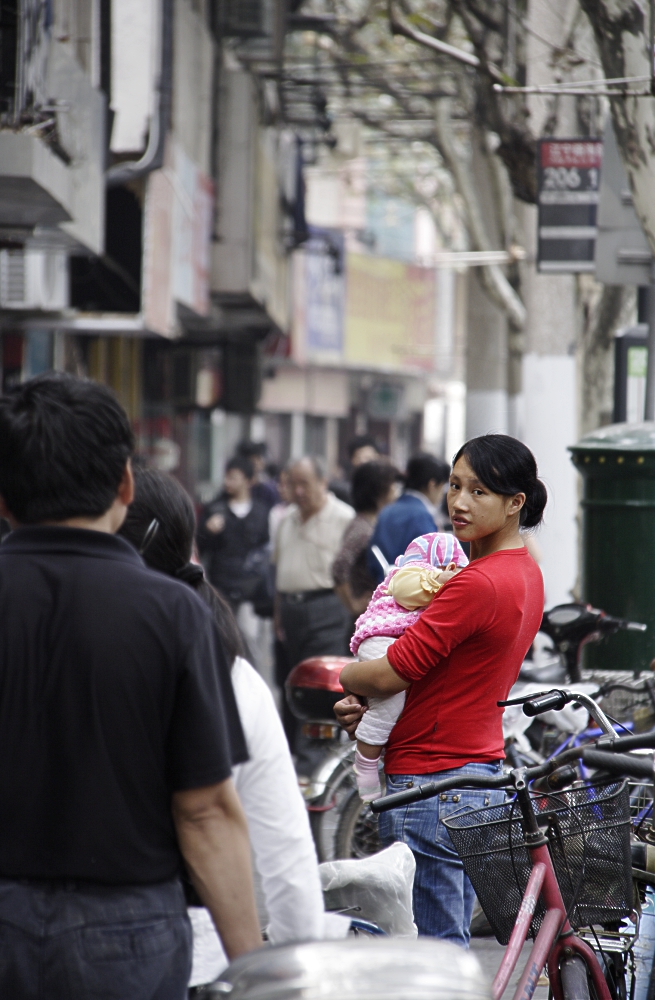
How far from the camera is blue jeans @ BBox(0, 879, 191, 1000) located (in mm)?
2193

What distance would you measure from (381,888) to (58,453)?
1.59 metres

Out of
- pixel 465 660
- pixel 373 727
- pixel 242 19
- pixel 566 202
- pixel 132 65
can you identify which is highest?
pixel 242 19

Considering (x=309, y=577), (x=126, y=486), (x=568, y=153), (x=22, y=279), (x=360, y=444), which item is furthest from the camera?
(x=360, y=444)

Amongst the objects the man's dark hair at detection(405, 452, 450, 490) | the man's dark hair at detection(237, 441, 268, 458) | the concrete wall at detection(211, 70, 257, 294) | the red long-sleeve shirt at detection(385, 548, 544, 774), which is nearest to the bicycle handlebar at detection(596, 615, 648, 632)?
the man's dark hair at detection(405, 452, 450, 490)

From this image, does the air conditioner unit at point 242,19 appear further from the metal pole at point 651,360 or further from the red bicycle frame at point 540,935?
the red bicycle frame at point 540,935

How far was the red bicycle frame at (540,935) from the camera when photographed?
2.98 m

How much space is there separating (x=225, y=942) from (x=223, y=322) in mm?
17399

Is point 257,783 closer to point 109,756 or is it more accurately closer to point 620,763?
point 109,756

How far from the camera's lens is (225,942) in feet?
7.56

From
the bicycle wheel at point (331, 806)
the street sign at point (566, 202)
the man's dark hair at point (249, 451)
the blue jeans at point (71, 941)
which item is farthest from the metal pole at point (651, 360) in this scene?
the man's dark hair at point (249, 451)

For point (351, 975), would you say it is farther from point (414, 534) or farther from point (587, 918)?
point (414, 534)

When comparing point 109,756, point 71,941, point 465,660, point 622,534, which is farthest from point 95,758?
point 622,534

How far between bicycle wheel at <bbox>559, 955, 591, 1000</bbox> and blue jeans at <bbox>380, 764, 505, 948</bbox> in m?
0.45

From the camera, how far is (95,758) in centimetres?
221
